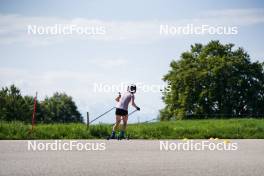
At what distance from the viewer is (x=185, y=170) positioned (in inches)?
338

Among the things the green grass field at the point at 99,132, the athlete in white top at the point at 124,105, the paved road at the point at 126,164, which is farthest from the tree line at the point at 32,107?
the paved road at the point at 126,164

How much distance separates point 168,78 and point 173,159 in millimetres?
58280

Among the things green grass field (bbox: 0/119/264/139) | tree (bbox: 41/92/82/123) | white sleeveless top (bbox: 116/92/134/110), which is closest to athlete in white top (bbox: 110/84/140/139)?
white sleeveless top (bbox: 116/92/134/110)

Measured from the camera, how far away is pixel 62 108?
132m

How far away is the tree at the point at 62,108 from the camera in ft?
421

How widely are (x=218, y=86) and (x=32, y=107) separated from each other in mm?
51307

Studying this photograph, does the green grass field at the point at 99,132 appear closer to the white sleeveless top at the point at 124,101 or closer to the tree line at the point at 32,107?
the white sleeveless top at the point at 124,101

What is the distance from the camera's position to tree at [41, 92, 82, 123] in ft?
421

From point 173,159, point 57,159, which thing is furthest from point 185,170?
point 57,159

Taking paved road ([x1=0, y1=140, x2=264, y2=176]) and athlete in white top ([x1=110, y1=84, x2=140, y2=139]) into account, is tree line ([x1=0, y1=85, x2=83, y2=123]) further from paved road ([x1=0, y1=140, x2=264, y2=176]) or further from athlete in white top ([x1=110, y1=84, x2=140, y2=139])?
paved road ([x1=0, y1=140, x2=264, y2=176])

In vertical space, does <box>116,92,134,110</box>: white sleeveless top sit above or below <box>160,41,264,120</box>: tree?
below

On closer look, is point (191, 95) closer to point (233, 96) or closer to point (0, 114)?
point (233, 96)

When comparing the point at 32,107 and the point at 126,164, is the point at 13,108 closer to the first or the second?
the point at 32,107

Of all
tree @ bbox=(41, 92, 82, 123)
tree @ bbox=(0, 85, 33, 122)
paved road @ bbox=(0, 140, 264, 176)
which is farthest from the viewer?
tree @ bbox=(41, 92, 82, 123)
